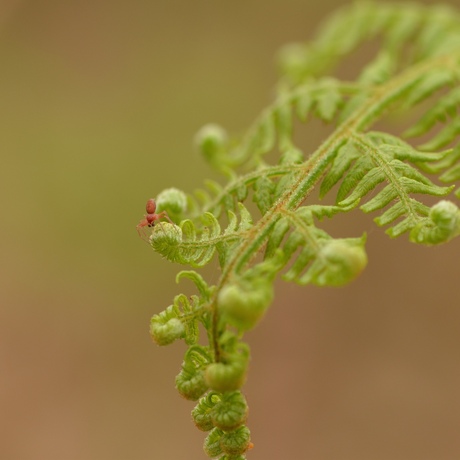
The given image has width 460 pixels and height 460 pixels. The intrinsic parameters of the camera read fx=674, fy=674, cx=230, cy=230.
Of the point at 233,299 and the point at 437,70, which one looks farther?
the point at 437,70

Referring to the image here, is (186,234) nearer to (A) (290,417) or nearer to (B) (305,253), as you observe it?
(B) (305,253)

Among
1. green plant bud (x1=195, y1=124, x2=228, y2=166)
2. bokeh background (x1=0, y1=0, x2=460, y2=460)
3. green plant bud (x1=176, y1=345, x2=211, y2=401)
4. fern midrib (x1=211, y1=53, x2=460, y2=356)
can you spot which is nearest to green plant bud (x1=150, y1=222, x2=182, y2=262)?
fern midrib (x1=211, y1=53, x2=460, y2=356)

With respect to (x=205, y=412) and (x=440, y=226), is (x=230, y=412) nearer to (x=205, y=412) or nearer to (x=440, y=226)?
(x=205, y=412)

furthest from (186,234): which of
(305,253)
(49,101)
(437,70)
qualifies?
(49,101)

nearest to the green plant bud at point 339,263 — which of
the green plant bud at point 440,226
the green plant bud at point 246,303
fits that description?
the green plant bud at point 246,303

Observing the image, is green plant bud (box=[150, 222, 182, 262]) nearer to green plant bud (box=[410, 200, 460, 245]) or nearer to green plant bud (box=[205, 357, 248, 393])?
green plant bud (box=[205, 357, 248, 393])

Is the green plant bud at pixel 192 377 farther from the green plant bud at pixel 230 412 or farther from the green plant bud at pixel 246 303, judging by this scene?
the green plant bud at pixel 246 303
